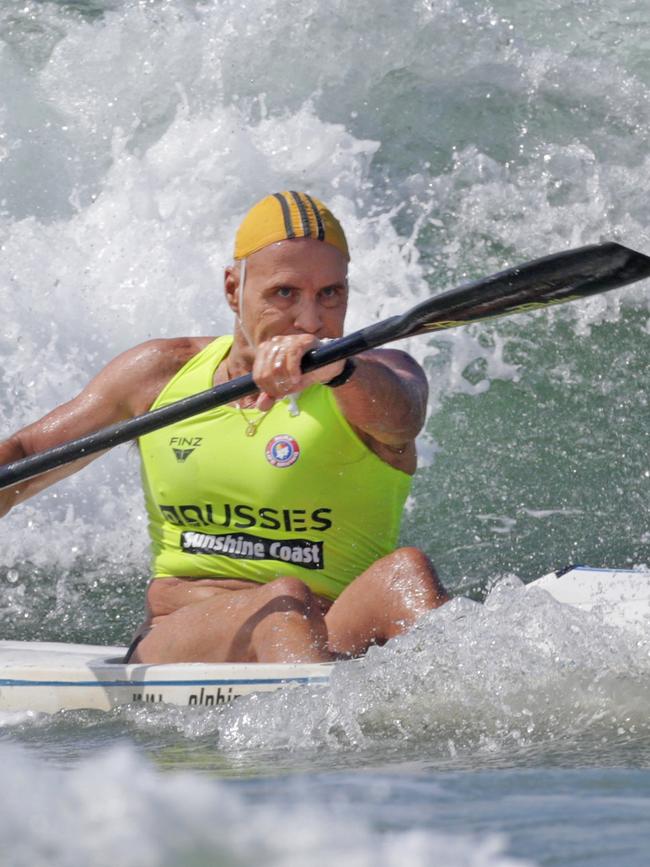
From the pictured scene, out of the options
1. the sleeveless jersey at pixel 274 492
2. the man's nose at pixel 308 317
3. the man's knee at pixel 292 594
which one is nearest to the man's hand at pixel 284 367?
the man's nose at pixel 308 317

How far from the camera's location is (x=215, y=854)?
1.39 metres

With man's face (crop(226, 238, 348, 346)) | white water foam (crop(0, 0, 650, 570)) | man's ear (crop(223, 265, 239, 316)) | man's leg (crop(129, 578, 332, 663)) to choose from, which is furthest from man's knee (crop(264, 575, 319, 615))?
white water foam (crop(0, 0, 650, 570))

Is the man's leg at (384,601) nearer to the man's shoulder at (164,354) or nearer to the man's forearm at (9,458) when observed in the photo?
the man's shoulder at (164,354)

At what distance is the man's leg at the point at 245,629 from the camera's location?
2840 mm

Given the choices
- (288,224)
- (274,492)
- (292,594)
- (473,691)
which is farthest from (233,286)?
(473,691)

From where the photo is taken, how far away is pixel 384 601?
9.31 ft

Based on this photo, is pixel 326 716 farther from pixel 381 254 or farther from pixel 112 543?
pixel 381 254

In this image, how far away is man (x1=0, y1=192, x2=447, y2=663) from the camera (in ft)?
9.41

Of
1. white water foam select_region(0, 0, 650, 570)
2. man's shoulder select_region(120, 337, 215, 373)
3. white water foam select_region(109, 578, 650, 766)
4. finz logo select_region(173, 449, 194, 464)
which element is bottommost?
white water foam select_region(109, 578, 650, 766)

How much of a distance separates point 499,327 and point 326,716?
10.5 ft

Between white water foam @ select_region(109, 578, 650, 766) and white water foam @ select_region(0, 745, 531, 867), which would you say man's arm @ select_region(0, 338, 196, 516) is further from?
white water foam @ select_region(0, 745, 531, 867)

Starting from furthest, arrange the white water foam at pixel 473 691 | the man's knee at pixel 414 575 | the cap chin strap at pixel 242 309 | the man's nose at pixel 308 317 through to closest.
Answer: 1. the cap chin strap at pixel 242 309
2. the man's nose at pixel 308 317
3. the man's knee at pixel 414 575
4. the white water foam at pixel 473 691

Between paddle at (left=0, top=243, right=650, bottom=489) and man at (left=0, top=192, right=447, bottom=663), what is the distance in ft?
0.30

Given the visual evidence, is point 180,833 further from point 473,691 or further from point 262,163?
point 262,163
